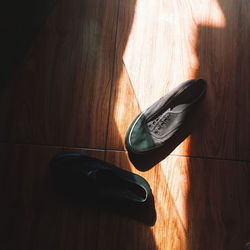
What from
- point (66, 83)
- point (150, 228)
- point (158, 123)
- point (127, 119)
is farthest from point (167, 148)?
point (66, 83)

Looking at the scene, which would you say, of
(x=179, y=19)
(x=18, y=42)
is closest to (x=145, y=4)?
(x=179, y=19)

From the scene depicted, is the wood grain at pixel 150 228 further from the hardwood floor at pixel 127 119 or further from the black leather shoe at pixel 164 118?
the black leather shoe at pixel 164 118

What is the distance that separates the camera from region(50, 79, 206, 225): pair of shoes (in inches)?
38.4

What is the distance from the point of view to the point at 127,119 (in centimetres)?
104

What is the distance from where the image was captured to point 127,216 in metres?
0.98

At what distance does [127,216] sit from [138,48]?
809 mm

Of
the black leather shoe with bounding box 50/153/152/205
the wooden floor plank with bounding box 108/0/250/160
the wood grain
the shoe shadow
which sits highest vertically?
the wooden floor plank with bounding box 108/0/250/160

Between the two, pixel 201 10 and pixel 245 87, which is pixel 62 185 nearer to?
pixel 245 87

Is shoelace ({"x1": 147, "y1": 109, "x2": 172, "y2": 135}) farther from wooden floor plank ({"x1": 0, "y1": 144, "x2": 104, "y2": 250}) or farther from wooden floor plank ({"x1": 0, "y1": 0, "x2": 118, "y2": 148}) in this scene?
wooden floor plank ({"x1": 0, "y1": 144, "x2": 104, "y2": 250})

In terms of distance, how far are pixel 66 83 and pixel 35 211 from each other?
0.61 metres

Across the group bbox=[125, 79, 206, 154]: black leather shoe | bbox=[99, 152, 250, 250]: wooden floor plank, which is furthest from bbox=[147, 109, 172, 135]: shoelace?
bbox=[99, 152, 250, 250]: wooden floor plank

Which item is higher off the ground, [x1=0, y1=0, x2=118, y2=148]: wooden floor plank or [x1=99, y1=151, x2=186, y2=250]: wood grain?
[x1=0, y1=0, x2=118, y2=148]: wooden floor plank

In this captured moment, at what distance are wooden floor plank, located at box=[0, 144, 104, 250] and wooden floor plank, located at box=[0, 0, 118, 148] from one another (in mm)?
97

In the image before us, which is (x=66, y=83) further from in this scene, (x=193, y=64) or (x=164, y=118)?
(x=193, y=64)
